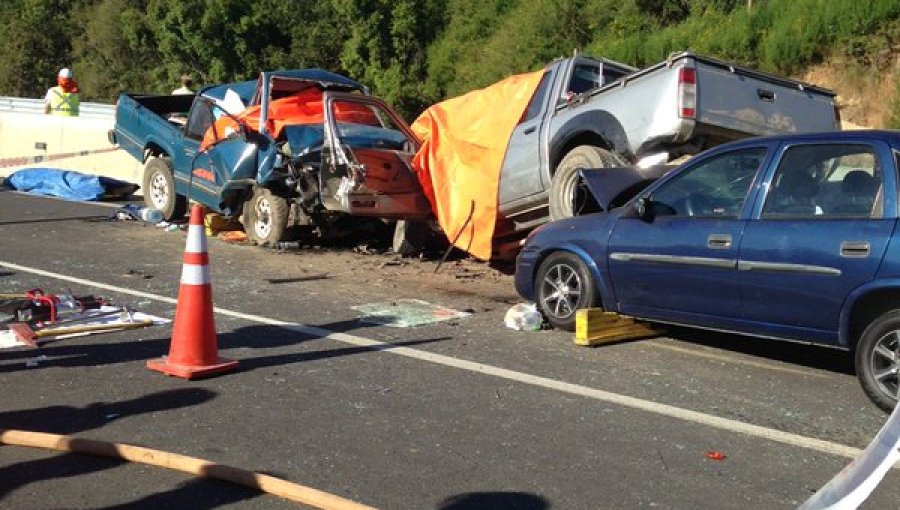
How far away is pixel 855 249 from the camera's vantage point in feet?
19.6

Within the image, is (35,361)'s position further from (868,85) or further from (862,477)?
(868,85)

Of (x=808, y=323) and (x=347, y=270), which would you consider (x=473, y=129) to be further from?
(x=808, y=323)

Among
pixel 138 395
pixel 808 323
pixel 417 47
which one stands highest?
pixel 417 47

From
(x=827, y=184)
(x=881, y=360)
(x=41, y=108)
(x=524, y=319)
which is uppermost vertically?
(x=41, y=108)

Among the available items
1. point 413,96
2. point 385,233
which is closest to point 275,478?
point 385,233

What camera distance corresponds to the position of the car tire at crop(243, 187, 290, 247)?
11.9 meters

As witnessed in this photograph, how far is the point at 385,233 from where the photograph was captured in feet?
42.2

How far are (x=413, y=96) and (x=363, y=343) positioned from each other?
33552 millimetres

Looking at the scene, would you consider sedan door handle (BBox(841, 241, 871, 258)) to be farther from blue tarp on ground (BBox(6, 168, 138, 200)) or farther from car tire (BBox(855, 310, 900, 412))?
blue tarp on ground (BBox(6, 168, 138, 200))

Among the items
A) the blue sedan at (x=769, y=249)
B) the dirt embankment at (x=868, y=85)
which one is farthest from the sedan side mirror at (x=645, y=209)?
the dirt embankment at (x=868, y=85)

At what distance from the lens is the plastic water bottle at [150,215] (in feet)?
46.4

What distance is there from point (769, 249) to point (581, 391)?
1535 mm

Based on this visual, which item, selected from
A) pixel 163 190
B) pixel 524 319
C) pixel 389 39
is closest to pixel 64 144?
pixel 163 190

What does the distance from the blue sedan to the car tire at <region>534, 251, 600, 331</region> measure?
1cm
